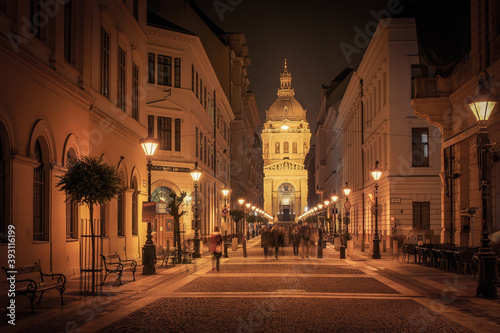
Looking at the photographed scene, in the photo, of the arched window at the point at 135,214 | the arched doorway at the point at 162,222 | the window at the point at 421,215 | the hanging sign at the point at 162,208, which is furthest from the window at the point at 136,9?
the window at the point at 421,215

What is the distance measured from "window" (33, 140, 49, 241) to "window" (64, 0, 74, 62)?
4103mm

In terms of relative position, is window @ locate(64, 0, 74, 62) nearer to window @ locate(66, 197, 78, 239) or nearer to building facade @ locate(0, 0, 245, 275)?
building facade @ locate(0, 0, 245, 275)

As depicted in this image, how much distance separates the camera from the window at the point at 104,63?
24742 mm

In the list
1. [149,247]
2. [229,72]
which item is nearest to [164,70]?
[149,247]

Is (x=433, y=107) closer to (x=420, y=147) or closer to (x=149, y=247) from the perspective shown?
(x=149, y=247)

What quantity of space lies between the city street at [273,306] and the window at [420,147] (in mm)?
20775

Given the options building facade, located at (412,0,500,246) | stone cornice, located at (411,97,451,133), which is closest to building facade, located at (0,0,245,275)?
stone cornice, located at (411,97,451,133)

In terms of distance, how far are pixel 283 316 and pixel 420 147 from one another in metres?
31.0

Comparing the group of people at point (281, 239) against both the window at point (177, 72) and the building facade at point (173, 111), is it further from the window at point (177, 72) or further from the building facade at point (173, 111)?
the window at point (177, 72)

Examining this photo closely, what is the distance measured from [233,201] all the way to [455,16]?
54680 mm

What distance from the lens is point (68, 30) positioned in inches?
824

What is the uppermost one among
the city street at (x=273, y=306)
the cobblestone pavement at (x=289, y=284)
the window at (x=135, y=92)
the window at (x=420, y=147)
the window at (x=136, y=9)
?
the window at (x=136, y=9)

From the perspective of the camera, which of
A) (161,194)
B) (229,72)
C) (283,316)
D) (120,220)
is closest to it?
(283,316)

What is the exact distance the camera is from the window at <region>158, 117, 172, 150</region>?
136 feet
